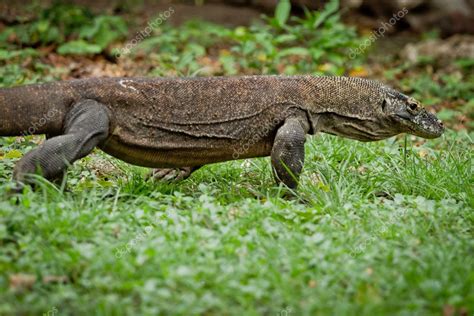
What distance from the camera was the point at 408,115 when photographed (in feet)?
20.2

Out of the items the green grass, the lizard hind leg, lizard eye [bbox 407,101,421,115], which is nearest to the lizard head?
lizard eye [bbox 407,101,421,115]

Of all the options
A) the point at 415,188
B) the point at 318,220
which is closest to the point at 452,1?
the point at 415,188

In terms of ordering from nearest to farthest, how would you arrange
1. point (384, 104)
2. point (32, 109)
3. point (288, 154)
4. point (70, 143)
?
point (70, 143) → point (32, 109) → point (288, 154) → point (384, 104)

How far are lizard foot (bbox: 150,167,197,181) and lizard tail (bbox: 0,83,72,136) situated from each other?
1208 millimetres

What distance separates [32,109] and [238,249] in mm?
1941

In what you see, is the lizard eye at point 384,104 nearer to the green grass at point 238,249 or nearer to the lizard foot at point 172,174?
the green grass at point 238,249

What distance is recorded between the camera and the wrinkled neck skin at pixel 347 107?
5848 millimetres

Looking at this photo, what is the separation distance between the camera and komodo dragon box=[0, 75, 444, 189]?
5.06 metres

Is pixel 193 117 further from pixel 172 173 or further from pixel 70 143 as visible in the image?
pixel 70 143

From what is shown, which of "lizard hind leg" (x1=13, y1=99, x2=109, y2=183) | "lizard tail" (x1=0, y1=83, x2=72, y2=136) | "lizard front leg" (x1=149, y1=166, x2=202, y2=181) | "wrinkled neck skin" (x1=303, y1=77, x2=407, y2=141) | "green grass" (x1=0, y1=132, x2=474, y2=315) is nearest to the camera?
"green grass" (x1=0, y1=132, x2=474, y2=315)

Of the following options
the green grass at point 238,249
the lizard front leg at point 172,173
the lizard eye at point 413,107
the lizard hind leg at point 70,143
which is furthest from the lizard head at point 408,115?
the lizard hind leg at point 70,143

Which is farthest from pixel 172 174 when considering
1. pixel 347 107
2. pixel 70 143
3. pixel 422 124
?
pixel 422 124

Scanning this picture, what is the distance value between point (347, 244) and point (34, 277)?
6.42ft

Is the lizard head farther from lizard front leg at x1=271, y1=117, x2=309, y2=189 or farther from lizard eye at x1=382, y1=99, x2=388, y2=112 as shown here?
lizard front leg at x1=271, y1=117, x2=309, y2=189
